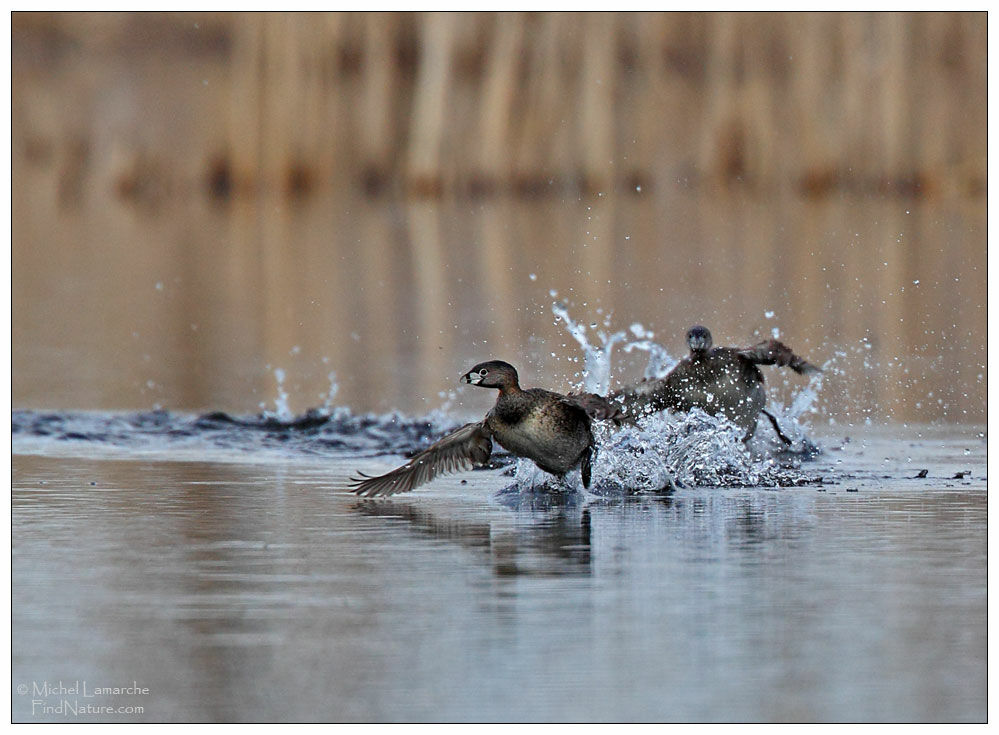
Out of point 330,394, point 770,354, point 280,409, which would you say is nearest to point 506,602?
point 770,354

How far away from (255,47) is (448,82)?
332 centimetres

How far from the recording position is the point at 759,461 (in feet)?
30.2

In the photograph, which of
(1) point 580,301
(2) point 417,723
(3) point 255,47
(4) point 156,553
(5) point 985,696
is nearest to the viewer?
(2) point 417,723

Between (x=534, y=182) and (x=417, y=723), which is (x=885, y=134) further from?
(x=417, y=723)

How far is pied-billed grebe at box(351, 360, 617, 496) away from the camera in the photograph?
27.7ft

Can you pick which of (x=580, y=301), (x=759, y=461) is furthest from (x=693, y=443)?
(x=580, y=301)

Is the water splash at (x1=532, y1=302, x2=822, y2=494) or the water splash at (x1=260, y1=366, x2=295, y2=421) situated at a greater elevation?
the water splash at (x1=260, y1=366, x2=295, y2=421)

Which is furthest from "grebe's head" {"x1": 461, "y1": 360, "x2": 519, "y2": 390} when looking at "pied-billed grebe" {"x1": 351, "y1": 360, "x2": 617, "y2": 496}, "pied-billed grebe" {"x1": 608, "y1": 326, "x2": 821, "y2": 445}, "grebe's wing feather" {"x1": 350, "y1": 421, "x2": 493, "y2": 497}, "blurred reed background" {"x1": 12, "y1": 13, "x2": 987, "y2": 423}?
"blurred reed background" {"x1": 12, "y1": 13, "x2": 987, "y2": 423}

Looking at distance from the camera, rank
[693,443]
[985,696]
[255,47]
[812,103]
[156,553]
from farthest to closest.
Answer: [812,103], [255,47], [693,443], [156,553], [985,696]

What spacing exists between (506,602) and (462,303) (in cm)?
1090

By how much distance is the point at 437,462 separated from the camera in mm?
8641

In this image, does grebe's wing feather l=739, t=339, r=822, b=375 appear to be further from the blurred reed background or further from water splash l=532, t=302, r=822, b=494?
the blurred reed background

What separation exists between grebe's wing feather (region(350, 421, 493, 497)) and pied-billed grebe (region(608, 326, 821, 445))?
102 cm

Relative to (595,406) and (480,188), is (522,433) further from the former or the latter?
(480,188)
